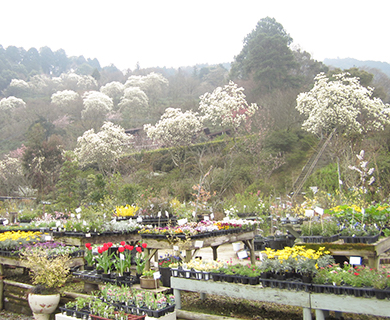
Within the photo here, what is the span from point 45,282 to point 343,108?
15.3m

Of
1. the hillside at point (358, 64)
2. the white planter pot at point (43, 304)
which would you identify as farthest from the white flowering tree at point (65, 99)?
the hillside at point (358, 64)

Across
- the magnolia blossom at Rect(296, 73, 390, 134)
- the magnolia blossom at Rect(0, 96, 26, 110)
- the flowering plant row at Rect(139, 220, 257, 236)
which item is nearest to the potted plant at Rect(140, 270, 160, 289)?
the flowering plant row at Rect(139, 220, 257, 236)

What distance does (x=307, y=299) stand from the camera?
4.17 meters

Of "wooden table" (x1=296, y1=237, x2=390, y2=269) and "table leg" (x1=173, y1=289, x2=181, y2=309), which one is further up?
"wooden table" (x1=296, y1=237, x2=390, y2=269)

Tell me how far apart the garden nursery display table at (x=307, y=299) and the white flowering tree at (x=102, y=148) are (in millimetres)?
19117

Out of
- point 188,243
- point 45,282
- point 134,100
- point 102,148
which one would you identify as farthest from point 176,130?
point 134,100

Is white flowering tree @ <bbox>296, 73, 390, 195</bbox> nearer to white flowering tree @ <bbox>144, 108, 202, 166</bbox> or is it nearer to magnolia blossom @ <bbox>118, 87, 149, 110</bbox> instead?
white flowering tree @ <bbox>144, 108, 202, 166</bbox>

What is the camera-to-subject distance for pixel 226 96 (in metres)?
21.5

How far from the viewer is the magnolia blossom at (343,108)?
57.8 feet

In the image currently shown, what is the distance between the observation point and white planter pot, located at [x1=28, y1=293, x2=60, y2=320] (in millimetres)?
6023

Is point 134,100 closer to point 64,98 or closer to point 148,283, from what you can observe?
point 64,98

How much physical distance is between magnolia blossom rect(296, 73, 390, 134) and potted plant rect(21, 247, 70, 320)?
14.8m

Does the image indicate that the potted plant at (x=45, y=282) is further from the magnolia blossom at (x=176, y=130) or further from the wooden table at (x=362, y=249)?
the magnolia blossom at (x=176, y=130)

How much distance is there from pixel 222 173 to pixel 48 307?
44.7 feet
